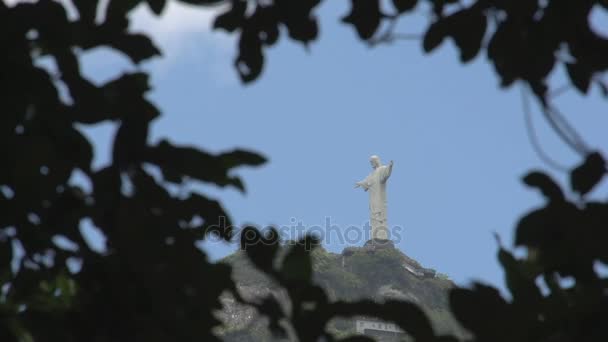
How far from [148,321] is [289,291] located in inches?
10.0

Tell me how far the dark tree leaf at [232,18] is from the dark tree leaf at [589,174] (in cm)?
91

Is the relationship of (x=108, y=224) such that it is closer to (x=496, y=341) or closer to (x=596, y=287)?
(x=496, y=341)

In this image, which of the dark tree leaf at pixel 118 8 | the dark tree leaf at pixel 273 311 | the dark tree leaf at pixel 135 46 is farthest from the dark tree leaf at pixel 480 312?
the dark tree leaf at pixel 118 8

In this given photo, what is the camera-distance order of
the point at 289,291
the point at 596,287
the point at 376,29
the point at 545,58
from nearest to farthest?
the point at 289,291, the point at 596,287, the point at 545,58, the point at 376,29

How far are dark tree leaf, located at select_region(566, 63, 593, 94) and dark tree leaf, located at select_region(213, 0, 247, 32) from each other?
75 cm

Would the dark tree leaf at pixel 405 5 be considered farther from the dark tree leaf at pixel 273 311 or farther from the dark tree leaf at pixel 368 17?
the dark tree leaf at pixel 273 311

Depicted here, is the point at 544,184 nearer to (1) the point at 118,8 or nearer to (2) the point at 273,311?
(2) the point at 273,311

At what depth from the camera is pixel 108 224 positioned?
6.59 feet

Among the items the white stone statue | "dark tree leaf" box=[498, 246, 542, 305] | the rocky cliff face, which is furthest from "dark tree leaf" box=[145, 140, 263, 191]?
the rocky cliff face

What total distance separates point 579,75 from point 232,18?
0.80 m

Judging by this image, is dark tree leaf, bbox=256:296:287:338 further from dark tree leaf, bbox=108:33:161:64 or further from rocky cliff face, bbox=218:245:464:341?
rocky cliff face, bbox=218:245:464:341

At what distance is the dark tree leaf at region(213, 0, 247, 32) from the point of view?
253 cm

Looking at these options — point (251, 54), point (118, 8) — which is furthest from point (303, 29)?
point (118, 8)

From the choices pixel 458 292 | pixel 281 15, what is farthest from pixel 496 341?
pixel 281 15
